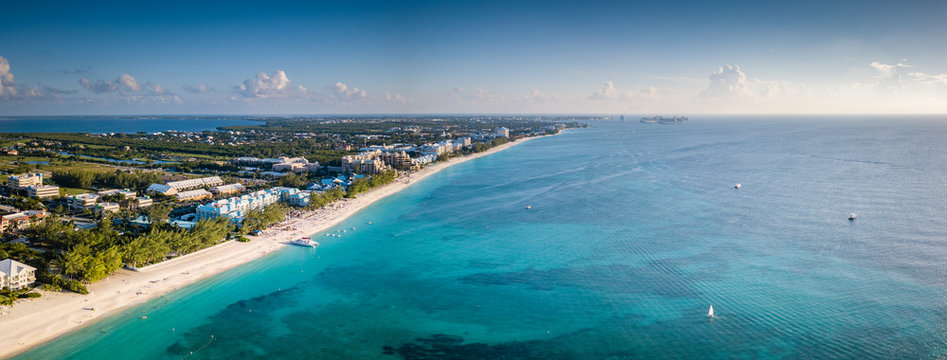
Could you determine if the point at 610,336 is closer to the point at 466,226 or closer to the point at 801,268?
the point at 801,268

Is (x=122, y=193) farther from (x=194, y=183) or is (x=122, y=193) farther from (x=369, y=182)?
(x=369, y=182)

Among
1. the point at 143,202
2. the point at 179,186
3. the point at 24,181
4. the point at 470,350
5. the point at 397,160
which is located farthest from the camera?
the point at 397,160

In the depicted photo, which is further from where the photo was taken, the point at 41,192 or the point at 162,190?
the point at 162,190

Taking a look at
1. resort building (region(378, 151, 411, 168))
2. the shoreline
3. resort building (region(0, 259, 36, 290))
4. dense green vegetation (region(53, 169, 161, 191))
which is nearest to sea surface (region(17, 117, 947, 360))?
the shoreline

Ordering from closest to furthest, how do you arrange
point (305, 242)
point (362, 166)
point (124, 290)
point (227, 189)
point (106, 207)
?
point (124, 290) < point (305, 242) < point (106, 207) < point (227, 189) < point (362, 166)

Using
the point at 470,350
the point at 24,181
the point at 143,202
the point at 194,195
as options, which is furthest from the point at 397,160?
the point at 470,350

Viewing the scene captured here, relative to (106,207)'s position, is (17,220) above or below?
above

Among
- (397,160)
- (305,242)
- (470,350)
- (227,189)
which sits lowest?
(470,350)

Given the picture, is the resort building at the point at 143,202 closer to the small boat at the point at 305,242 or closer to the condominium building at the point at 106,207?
the condominium building at the point at 106,207
